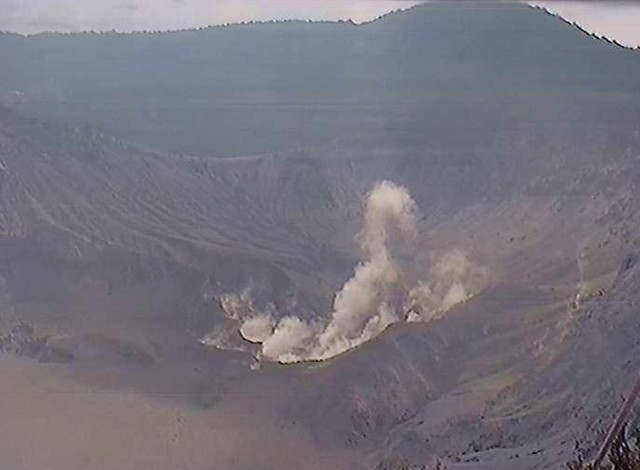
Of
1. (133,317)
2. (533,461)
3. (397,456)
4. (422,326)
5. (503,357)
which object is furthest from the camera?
(133,317)

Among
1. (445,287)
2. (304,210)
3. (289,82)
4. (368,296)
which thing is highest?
(289,82)

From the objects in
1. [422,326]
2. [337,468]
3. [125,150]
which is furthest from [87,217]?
[337,468]

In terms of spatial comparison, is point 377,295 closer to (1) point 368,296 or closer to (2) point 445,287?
(1) point 368,296

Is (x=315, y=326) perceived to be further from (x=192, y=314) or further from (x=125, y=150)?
(x=125, y=150)

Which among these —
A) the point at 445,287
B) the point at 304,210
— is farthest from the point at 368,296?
the point at 304,210

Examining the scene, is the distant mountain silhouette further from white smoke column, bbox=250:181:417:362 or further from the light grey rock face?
white smoke column, bbox=250:181:417:362

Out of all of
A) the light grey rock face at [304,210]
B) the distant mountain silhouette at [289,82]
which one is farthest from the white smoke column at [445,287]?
the distant mountain silhouette at [289,82]
